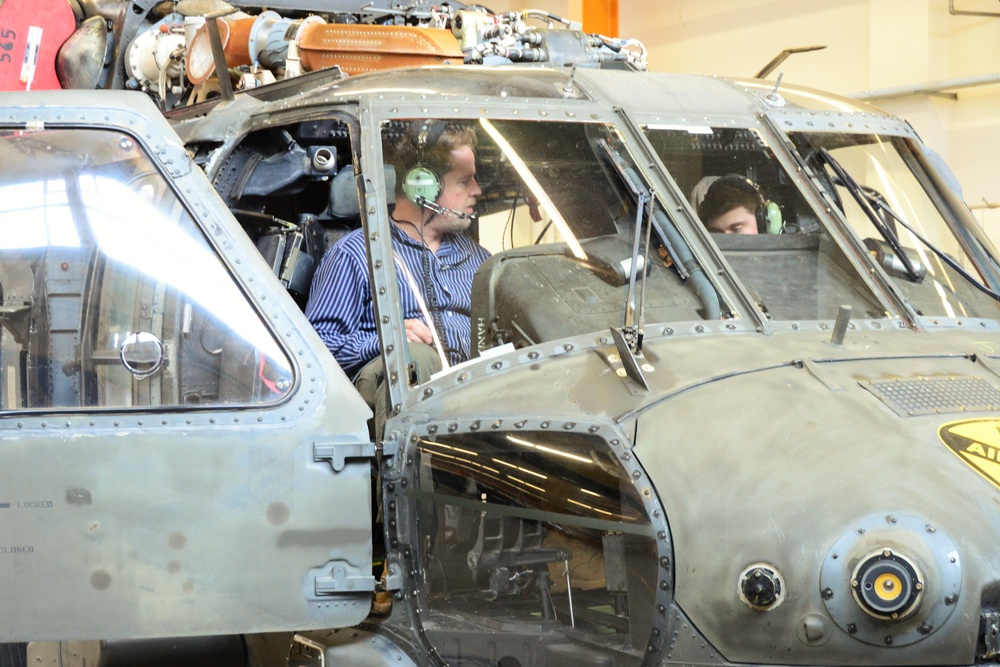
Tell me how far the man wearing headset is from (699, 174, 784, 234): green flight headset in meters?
0.76

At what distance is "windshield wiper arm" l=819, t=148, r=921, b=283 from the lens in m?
3.97

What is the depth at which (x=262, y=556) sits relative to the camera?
320 cm

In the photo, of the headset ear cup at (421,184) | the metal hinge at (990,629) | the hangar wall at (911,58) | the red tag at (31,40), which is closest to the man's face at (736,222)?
the headset ear cup at (421,184)

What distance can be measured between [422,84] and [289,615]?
167 cm

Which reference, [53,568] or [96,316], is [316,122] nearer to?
[96,316]

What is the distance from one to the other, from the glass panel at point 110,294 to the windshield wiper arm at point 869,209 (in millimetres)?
1928

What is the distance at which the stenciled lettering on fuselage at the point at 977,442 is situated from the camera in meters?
2.81

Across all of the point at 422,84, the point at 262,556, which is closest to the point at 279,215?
the point at 422,84

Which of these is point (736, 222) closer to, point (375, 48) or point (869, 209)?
point (869, 209)

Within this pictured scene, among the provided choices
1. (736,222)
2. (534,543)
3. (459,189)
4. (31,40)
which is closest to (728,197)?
(736,222)

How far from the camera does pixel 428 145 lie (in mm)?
3803

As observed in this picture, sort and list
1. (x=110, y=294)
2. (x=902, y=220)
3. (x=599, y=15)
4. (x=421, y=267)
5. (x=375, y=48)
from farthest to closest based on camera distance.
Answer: (x=599, y=15), (x=375, y=48), (x=902, y=220), (x=421, y=267), (x=110, y=294)

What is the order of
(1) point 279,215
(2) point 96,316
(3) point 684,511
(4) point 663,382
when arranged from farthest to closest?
(1) point 279,215, (2) point 96,316, (4) point 663,382, (3) point 684,511

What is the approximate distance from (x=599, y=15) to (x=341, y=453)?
8.96 metres
